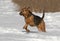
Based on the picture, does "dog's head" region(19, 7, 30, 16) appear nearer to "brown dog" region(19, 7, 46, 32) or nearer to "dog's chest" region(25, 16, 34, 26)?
"brown dog" region(19, 7, 46, 32)

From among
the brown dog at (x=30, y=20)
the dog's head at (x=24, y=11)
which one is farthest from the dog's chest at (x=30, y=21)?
the dog's head at (x=24, y=11)

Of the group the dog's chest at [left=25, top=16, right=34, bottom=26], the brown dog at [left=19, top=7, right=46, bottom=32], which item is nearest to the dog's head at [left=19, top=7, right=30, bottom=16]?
the brown dog at [left=19, top=7, right=46, bottom=32]

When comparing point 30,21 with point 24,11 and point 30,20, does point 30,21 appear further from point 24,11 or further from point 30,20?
point 24,11

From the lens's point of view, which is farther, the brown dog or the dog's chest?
the dog's chest

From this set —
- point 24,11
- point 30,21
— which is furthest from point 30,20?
point 24,11

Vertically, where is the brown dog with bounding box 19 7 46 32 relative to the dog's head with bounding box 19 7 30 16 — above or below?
below

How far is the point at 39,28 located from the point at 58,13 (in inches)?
300

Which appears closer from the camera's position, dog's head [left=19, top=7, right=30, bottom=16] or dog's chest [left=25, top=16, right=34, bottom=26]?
dog's head [left=19, top=7, right=30, bottom=16]

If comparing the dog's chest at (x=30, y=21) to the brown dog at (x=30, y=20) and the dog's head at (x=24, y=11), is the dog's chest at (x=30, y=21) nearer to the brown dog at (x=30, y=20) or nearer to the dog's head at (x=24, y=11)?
the brown dog at (x=30, y=20)

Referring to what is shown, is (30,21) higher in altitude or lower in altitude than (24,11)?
lower

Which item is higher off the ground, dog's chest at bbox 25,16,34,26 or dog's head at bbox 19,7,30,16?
dog's head at bbox 19,7,30,16

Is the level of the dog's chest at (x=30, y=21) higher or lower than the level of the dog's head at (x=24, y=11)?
lower

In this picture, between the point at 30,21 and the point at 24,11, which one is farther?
the point at 30,21

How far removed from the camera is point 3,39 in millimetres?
8445
